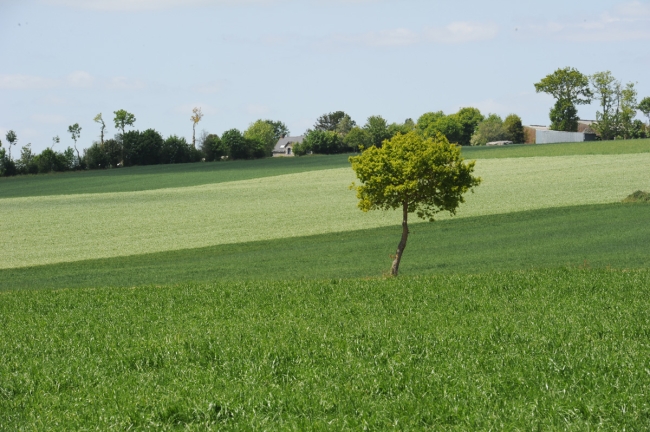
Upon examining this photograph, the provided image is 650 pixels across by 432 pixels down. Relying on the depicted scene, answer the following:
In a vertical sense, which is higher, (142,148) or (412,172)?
(142,148)

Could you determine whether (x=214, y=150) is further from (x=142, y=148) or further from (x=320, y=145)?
(x=320, y=145)

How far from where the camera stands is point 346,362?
33.6ft

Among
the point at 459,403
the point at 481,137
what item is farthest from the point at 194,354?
the point at 481,137

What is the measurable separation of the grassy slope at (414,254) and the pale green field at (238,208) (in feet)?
8.44

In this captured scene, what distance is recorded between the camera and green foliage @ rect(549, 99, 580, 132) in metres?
143

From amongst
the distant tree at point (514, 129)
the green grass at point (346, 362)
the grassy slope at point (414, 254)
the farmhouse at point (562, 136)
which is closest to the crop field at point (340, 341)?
the green grass at point (346, 362)

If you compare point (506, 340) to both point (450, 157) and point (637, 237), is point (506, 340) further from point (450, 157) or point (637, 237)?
point (637, 237)

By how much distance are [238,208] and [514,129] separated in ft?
408

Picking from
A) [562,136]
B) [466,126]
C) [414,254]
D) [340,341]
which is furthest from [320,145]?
[340,341]

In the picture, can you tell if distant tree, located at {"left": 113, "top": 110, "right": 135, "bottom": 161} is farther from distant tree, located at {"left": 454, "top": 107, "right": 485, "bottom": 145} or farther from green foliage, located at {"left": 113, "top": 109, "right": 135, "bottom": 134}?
distant tree, located at {"left": 454, "top": 107, "right": 485, "bottom": 145}

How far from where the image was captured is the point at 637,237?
36719 mm

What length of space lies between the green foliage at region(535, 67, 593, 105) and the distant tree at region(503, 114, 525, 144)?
25.1 m

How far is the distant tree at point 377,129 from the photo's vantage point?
149375 millimetres

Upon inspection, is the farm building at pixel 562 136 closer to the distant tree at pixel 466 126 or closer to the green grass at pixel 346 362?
the distant tree at pixel 466 126
